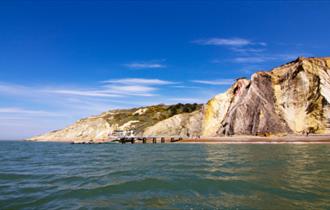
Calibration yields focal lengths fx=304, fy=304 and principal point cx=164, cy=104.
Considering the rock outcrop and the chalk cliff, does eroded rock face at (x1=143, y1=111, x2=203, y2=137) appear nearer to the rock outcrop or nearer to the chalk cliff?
the rock outcrop

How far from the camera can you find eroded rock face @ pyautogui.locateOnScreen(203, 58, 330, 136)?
85.3 m

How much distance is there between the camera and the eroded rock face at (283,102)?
8531 centimetres

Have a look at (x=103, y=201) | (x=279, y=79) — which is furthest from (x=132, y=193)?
(x=279, y=79)

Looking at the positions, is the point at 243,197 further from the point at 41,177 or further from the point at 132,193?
the point at 41,177

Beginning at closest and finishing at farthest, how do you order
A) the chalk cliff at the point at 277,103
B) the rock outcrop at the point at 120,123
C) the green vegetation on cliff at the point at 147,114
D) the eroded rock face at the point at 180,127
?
the chalk cliff at the point at 277,103, the eroded rock face at the point at 180,127, the rock outcrop at the point at 120,123, the green vegetation on cliff at the point at 147,114

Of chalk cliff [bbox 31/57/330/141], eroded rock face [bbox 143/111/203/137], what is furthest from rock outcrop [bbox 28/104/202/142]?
chalk cliff [bbox 31/57/330/141]

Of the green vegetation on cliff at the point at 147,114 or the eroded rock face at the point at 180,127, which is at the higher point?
the green vegetation on cliff at the point at 147,114

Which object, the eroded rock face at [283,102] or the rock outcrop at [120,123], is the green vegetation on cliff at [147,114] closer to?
the rock outcrop at [120,123]

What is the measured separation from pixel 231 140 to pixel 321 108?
86.0 ft

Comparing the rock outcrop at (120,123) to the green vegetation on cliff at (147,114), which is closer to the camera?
the rock outcrop at (120,123)

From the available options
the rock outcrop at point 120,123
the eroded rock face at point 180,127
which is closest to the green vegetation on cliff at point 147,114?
the rock outcrop at point 120,123

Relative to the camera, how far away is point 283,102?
301ft

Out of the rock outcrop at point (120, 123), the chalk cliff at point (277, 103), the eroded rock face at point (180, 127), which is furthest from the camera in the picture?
the rock outcrop at point (120, 123)

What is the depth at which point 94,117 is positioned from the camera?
190875 millimetres
